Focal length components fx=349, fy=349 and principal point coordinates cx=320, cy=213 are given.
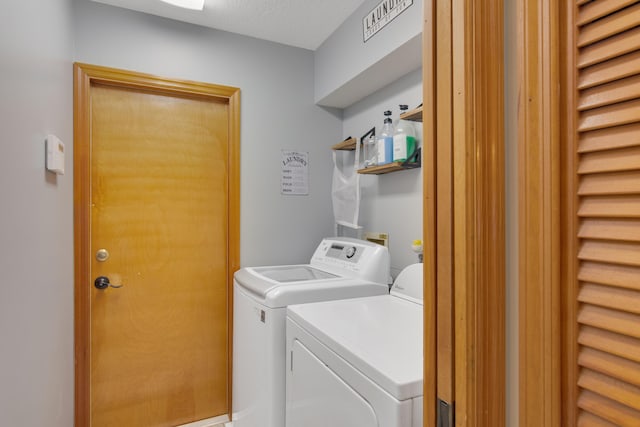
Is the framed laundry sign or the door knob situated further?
the framed laundry sign

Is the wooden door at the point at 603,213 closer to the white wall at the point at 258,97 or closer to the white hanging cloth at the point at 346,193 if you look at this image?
the white hanging cloth at the point at 346,193

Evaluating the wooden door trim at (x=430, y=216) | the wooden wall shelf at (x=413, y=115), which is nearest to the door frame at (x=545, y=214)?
the wooden door trim at (x=430, y=216)

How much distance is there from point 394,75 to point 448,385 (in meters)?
1.66

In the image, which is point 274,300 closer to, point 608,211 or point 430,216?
point 430,216

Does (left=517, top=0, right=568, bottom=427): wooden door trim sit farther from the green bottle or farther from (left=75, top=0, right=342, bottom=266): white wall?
(left=75, top=0, right=342, bottom=266): white wall

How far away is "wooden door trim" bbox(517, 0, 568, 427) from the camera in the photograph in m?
0.50

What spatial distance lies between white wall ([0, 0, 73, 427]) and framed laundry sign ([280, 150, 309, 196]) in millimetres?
1176

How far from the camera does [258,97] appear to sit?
2260 mm

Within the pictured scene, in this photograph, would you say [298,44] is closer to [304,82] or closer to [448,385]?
[304,82]

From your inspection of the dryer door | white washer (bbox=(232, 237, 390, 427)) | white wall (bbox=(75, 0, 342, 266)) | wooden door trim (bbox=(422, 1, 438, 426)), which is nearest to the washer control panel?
white washer (bbox=(232, 237, 390, 427))

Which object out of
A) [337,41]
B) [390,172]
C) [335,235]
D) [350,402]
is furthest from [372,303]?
[337,41]

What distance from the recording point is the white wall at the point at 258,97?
1.92 metres

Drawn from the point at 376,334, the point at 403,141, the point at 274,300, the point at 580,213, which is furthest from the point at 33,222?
the point at 403,141

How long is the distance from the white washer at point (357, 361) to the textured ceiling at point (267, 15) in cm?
147
